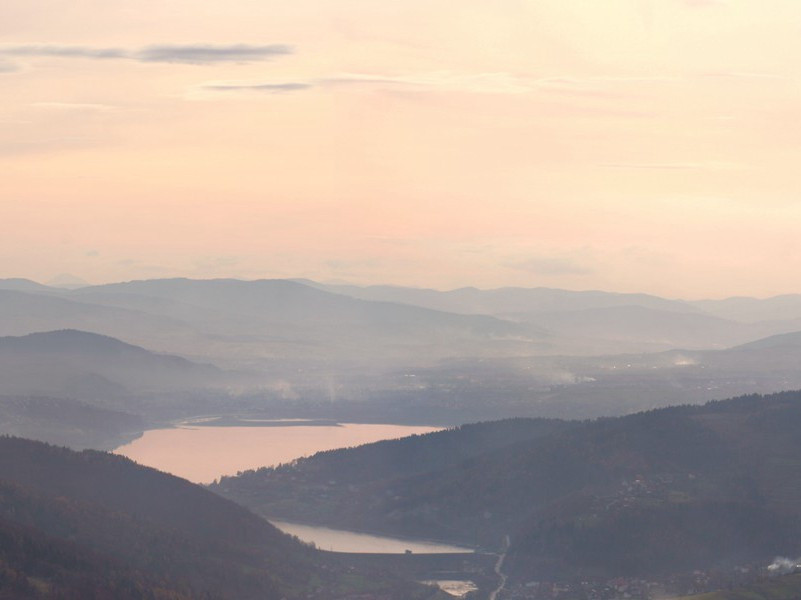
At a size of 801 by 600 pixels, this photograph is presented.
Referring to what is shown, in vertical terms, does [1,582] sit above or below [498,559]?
above

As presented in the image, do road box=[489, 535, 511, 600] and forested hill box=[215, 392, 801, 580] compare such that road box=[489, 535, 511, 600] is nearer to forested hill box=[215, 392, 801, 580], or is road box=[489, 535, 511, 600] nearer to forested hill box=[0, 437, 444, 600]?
forested hill box=[215, 392, 801, 580]

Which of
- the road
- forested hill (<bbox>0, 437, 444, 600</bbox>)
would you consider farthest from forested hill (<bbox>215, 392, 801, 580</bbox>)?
forested hill (<bbox>0, 437, 444, 600</bbox>)

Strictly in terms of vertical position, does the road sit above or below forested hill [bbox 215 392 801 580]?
below

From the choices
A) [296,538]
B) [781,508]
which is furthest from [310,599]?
[781,508]

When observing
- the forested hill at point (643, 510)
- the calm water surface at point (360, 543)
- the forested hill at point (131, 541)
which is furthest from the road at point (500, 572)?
the forested hill at point (131, 541)

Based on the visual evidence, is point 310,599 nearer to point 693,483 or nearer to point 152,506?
point 152,506

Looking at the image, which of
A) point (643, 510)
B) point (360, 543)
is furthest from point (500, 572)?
point (360, 543)
